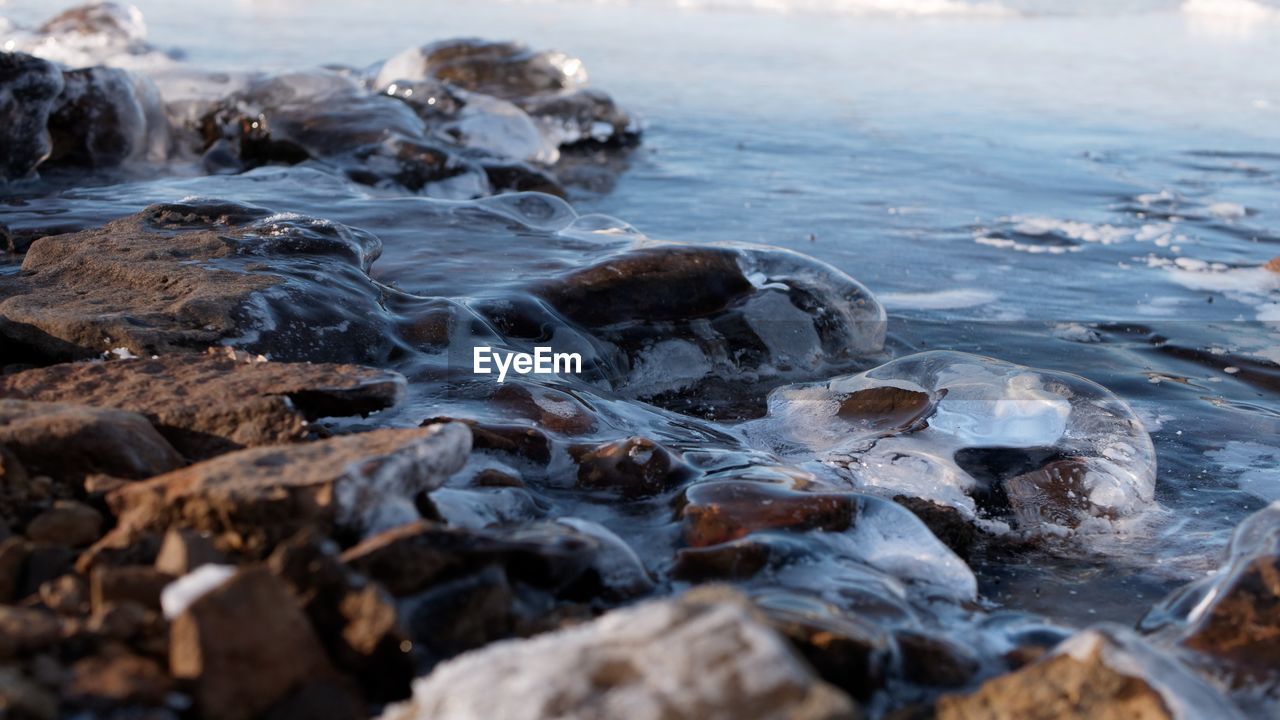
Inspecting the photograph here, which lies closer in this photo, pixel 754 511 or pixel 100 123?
pixel 754 511

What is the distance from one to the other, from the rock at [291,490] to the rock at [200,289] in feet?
3.34

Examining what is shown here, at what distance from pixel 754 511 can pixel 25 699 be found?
138cm

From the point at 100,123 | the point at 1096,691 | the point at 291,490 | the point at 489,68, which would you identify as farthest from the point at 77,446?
the point at 489,68

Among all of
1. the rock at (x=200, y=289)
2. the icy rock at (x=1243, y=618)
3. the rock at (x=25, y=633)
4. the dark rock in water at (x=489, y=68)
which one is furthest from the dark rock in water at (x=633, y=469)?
the dark rock in water at (x=489, y=68)

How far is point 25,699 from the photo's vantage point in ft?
5.05

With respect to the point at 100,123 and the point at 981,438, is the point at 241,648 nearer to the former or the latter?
the point at 981,438

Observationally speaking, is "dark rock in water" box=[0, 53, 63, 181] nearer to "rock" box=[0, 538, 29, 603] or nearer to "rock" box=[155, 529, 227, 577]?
"rock" box=[0, 538, 29, 603]

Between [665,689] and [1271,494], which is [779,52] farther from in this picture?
[665,689]

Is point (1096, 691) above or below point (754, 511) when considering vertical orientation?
above

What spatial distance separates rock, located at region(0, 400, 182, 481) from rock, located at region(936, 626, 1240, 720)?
4.66ft

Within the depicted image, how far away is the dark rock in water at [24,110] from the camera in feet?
18.7

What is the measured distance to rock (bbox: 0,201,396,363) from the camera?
118 inches

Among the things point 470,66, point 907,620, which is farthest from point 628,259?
point 470,66

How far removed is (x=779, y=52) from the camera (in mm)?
13711
